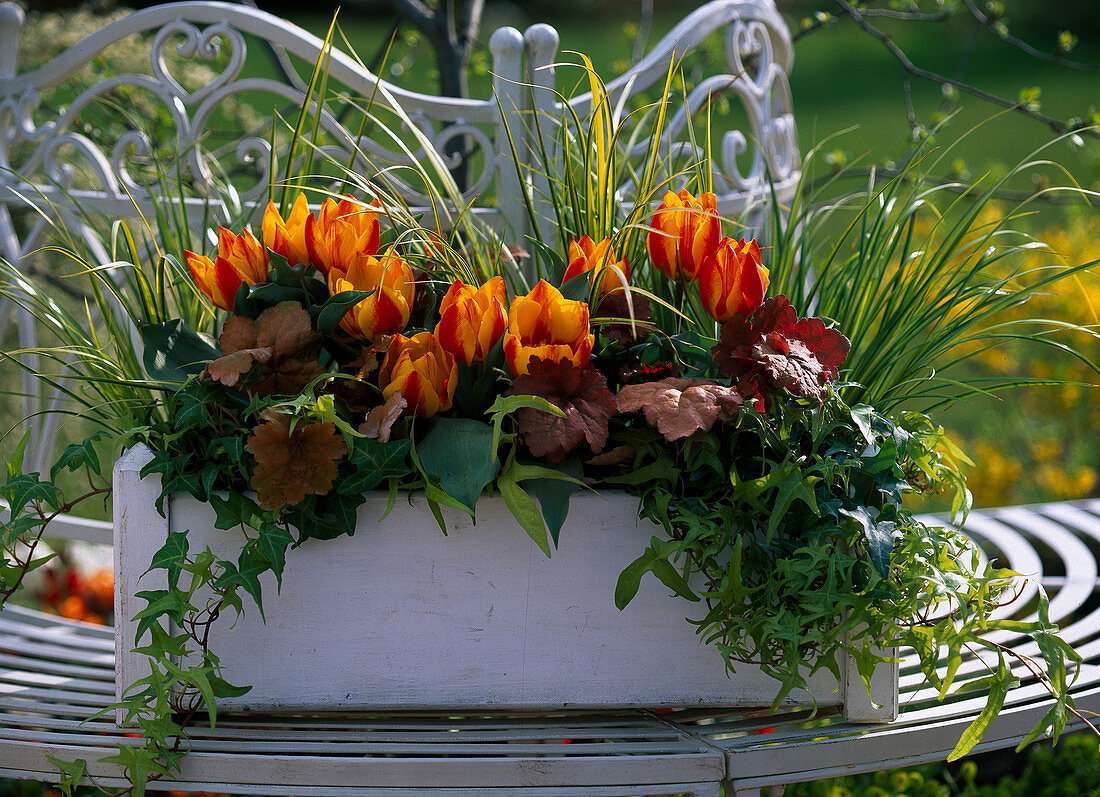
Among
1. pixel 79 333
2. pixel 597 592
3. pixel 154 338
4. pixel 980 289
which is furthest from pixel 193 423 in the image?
pixel 980 289

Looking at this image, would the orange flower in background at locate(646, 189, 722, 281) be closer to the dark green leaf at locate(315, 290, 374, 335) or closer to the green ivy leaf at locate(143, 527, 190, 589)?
the dark green leaf at locate(315, 290, 374, 335)

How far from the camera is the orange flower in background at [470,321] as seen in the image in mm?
749

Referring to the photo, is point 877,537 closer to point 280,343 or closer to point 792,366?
point 792,366

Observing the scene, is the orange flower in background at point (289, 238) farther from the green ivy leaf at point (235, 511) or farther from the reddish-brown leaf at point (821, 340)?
the reddish-brown leaf at point (821, 340)

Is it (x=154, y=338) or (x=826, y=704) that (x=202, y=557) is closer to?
(x=154, y=338)

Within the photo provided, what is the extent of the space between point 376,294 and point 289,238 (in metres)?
0.11

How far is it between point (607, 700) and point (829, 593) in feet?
0.70

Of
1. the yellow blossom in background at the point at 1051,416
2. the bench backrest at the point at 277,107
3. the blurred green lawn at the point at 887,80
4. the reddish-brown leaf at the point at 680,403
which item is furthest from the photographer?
the blurred green lawn at the point at 887,80

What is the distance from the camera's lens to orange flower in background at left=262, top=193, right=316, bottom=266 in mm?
814

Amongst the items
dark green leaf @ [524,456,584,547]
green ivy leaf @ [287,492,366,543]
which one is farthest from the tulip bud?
dark green leaf @ [524,456,584,547]

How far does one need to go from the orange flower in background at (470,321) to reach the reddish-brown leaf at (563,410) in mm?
55

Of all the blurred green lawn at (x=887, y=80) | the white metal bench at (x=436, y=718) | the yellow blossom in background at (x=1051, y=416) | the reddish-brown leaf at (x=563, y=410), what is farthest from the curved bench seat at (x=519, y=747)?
the blurred green lawn at (x=887, y=80)

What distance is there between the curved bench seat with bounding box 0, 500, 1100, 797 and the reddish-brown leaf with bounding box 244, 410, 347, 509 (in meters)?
0.21

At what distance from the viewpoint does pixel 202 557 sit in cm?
72
